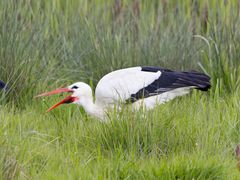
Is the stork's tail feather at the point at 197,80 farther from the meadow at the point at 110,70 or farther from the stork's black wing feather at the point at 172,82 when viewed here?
the meadow at the point at 110,70

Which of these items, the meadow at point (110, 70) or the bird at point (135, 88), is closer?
the meadow at point (110, 70)

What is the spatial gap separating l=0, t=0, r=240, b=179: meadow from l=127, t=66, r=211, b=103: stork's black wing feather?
6.2 inches

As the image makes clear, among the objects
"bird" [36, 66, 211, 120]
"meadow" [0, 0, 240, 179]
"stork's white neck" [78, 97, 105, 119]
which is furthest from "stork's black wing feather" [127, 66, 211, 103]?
"stork's white neck" [78, 97, 105, 119]

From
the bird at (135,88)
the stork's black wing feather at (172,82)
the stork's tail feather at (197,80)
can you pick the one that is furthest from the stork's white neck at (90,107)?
the stork's tail feather at (197,80)

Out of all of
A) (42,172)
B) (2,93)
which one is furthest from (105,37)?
(42,172)

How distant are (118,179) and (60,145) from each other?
3.61 ft

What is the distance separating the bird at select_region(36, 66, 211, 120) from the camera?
7.35 meters

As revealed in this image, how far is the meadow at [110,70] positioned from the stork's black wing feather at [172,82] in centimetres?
16

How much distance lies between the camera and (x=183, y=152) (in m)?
5.77

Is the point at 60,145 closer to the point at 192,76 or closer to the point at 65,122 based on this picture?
the point at 65,122

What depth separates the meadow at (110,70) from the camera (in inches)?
211

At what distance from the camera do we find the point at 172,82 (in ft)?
24.7

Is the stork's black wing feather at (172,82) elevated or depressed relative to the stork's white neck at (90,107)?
elevated

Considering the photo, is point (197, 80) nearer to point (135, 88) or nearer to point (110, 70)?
point (135, 88)
